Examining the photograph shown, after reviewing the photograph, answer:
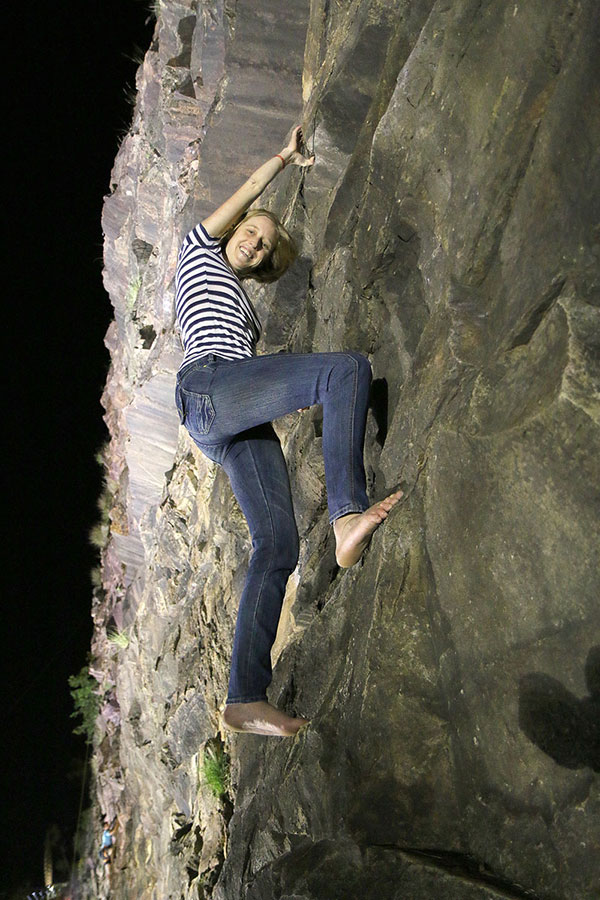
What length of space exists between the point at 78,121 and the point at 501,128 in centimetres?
1874

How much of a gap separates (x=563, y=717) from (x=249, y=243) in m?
2.71

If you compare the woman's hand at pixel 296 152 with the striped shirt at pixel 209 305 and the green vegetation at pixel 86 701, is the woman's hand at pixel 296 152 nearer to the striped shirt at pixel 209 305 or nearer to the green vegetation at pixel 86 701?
the striped shirt at pixel 209 305

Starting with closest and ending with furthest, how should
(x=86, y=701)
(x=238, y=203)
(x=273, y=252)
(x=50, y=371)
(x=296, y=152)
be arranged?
(x=238, y=203) < (x=273, y=252) < (x=296, y=152) < (x=86, y=701) < (x=50, y=371)

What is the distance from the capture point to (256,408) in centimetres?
298

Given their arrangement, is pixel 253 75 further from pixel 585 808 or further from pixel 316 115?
pixel 585 808

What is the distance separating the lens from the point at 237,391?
2.96m

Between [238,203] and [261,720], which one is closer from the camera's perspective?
[261,720]

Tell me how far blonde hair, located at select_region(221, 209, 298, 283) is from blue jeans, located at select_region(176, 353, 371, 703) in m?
0.83

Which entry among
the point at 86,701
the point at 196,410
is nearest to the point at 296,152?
the point at 196,410

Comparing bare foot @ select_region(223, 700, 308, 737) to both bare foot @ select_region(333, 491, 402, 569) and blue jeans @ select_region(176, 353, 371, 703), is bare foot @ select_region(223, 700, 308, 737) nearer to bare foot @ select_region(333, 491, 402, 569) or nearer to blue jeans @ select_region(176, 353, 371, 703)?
blue jeans @ select_region(176, 353, 371, 703)

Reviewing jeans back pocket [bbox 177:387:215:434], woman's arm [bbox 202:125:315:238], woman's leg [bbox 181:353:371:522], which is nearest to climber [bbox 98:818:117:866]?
jeans back pocket [bbox 177:387:215:434]

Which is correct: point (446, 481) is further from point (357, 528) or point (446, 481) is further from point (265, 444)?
point (265, 444)

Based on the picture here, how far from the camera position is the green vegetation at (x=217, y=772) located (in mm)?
4641

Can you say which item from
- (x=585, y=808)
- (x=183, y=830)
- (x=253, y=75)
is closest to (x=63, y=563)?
(x=183, y=830)
